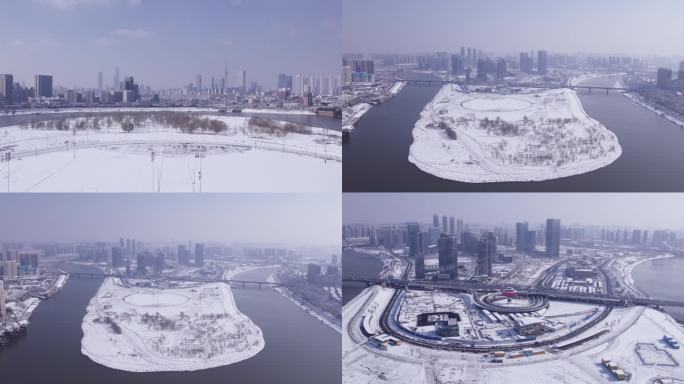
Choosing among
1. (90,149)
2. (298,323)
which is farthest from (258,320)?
(90,149)

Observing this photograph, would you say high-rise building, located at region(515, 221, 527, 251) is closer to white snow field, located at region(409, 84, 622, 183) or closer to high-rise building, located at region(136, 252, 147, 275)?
white snow field, located at region(409, 84, 622, 183)

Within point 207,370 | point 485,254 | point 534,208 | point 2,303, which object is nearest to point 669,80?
point 534,208

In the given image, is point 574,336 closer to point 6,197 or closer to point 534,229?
point 534,229

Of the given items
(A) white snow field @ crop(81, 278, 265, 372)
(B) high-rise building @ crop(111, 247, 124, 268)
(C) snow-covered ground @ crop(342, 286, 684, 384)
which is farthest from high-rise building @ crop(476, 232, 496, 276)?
(B) high-rise building @ crop(111, 247, 124, 268)

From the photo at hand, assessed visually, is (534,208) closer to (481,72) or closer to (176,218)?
(481,72)

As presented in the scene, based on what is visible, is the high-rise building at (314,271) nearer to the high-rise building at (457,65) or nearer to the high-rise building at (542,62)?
the high-rise building at (457,65)

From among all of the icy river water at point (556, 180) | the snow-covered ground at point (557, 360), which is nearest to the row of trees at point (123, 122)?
the icy river water at point (556, 180)

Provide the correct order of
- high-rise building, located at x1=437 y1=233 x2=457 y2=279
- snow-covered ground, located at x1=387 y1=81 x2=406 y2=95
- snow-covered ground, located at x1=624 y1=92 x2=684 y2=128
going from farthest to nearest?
snow-covered ground, located at x1=387 y1=81 x2=406 y2=95
high-rise building, located at x1=437 y1=233 x2=457 y2=279
snow-covered ground, located at x1=624 y1=92 x2=684 y2=128
